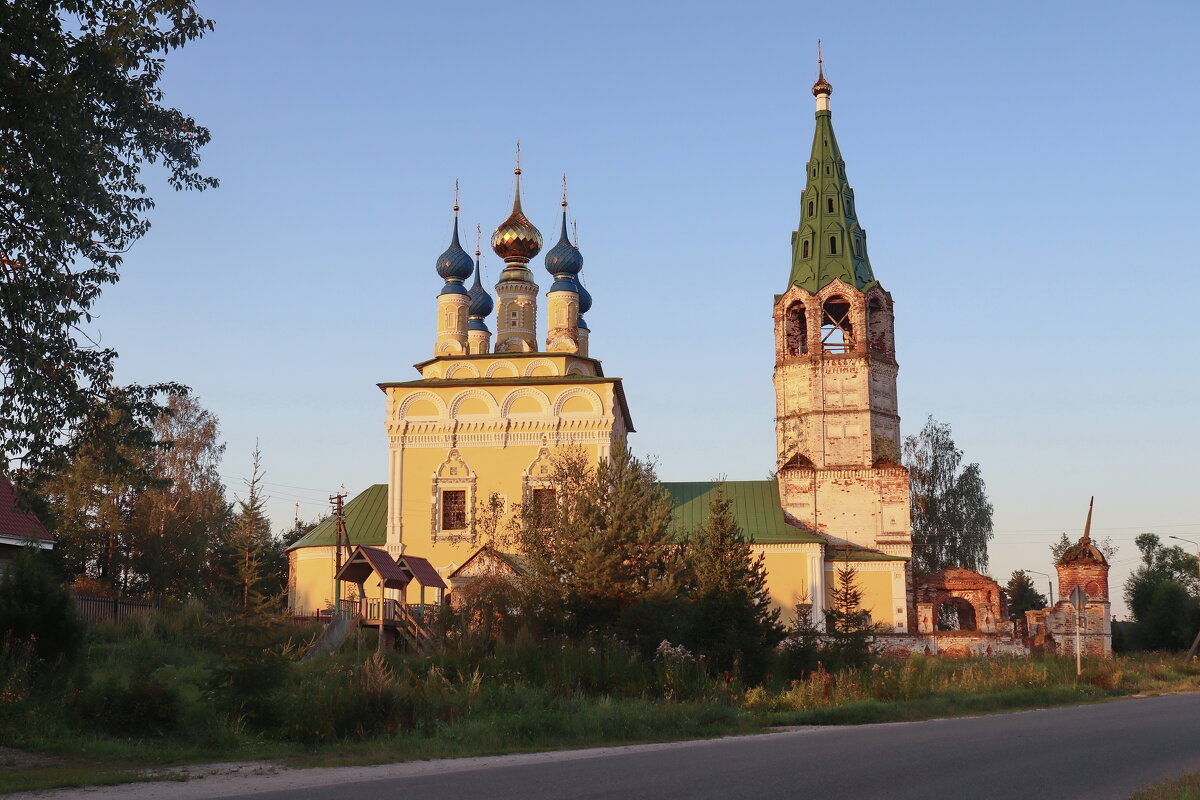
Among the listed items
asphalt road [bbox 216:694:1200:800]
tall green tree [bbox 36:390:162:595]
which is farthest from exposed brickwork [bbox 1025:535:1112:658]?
tall green tree [bbox 36:390:162:595]

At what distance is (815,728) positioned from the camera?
12062 millimetres

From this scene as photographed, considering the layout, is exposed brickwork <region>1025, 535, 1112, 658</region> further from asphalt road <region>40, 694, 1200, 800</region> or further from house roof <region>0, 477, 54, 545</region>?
house roof <region>0, 477, 54, 545</region>

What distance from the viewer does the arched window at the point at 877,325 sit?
103 feet

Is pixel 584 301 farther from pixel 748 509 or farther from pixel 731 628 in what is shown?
pixel 731 628

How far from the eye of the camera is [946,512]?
40344mm

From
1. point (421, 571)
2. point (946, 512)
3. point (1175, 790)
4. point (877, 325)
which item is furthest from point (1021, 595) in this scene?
point (1175, 790)

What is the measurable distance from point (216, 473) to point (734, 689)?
84.6 feet

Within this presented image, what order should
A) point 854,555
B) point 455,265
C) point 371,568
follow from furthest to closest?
point 455,265 → point 854,555 → point 371,568

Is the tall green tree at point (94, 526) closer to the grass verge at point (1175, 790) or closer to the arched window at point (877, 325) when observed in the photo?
the arched window at point (877, 325)

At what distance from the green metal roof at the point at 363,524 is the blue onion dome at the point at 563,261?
8398mm

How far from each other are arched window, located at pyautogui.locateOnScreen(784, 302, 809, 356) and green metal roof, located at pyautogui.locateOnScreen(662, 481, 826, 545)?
12.8 feet

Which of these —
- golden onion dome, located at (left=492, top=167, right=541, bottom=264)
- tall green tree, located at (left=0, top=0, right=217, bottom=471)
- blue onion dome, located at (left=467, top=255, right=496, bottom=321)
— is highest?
golden onion dome, located at (left=492, top=167, right=541, bottom=264)

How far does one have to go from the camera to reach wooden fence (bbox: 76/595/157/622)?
20.5 meters

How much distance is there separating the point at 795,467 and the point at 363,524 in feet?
39.9
